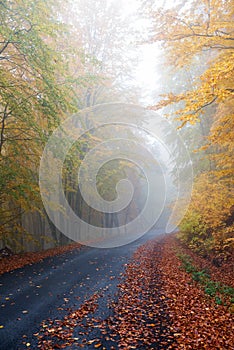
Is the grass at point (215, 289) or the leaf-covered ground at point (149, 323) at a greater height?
the leaf-covered ground at point (149, 323)

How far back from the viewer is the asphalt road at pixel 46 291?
5.15m

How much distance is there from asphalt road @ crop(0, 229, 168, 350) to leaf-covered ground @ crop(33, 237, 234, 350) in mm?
259

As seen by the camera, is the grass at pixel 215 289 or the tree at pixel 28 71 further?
the tree at pixel 28 71

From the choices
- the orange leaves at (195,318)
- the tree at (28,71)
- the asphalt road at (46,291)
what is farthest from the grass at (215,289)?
the tree at (28,71)

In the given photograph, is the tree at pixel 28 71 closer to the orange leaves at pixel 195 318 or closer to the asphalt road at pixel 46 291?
the asphalt road at pixel 46 291

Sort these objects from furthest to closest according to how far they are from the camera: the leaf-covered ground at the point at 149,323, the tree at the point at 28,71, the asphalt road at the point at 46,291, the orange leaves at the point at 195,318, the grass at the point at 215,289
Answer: the tree at the point at 28,71
the grass at the point at 215,289
the asphalt road at the point at 46,291
the orange leaves at the point at 195,318
the leaf-covered ground at the point at 149,323

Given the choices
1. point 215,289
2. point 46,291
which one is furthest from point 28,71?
point 215,289

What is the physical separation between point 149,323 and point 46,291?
124 inches

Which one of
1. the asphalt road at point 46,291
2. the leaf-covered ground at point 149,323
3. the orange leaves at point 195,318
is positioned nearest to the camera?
the leaf-covered ground at point 149,323

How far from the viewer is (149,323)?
5.46 m

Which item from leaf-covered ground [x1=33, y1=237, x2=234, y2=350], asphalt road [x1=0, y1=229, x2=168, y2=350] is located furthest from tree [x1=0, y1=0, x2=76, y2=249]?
leaf-covered ground [x1=33, y1=237, x2=234, y2=350]

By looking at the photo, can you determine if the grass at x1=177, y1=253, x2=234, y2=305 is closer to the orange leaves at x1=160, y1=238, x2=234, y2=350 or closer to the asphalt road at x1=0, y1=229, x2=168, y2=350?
the orange leaves at x1=160, y1=238, x2=234, y2=350

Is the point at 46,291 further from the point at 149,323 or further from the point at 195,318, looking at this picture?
the point at 195,318

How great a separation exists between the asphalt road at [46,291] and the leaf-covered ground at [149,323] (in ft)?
0.85
